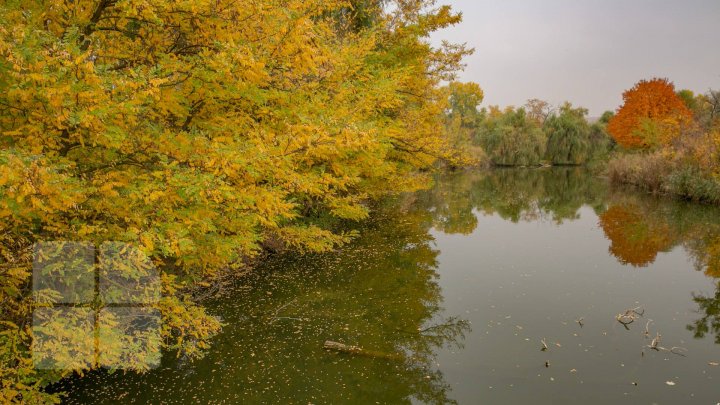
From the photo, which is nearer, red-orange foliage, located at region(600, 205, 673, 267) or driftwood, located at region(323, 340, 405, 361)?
driftwood, located at region(323, 340, 405, 361)

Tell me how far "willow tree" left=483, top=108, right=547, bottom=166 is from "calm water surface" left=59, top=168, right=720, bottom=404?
1665 inches

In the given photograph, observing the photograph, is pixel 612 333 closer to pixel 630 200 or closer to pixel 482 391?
pixel 482 391

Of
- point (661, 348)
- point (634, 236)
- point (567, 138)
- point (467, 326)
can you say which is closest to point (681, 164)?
point (634, 236)

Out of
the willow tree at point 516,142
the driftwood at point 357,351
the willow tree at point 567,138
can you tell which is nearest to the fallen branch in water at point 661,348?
the driftwood at point 357,351

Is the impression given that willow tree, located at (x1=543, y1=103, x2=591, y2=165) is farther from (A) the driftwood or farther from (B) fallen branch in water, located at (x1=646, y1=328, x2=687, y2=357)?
(A) the driftwood

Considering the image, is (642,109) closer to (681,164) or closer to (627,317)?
(681,164)

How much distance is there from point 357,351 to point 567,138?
60385 mm

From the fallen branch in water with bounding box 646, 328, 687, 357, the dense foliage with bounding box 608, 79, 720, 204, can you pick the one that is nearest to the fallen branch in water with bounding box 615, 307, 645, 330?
the fallen branch in water with bounding box 646, 328, 687, 357

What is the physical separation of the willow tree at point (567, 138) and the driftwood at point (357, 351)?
59.4 m

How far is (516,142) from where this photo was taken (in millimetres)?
61281

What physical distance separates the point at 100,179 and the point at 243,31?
127 inches

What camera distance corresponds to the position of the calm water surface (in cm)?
795

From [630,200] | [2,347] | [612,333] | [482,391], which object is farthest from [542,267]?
[630,200]

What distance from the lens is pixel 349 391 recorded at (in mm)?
7863
